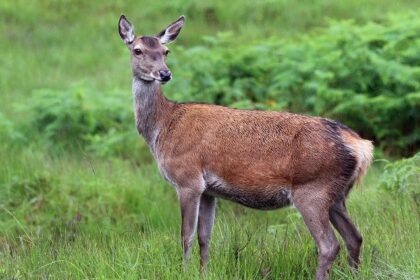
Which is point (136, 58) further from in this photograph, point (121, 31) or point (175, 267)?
point (175, 267)

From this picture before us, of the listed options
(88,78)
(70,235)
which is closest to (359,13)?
(88,78)

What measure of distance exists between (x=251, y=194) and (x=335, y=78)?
571cm

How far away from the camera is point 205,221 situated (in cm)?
710

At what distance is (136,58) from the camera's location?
24.5 feet

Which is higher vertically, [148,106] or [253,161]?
[148,106]

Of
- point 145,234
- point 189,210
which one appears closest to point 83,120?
point 145,234

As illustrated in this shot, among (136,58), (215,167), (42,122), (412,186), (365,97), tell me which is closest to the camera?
(215,167)

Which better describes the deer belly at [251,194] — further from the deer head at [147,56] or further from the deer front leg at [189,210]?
the deer head at [147,56]

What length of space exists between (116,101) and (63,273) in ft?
22.3

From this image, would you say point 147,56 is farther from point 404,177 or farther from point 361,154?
point 404,177

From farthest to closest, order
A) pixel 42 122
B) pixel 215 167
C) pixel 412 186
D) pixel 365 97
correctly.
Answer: pixel 42 122
pixel 365 97
pixel 412 186
pixel 215 167

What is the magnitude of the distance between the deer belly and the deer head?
0.96 m

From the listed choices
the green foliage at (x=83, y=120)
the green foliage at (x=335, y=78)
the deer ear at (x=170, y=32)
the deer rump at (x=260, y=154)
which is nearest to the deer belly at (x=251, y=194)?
the deer rump at (x=260, y=154)

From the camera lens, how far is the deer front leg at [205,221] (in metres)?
6.88
